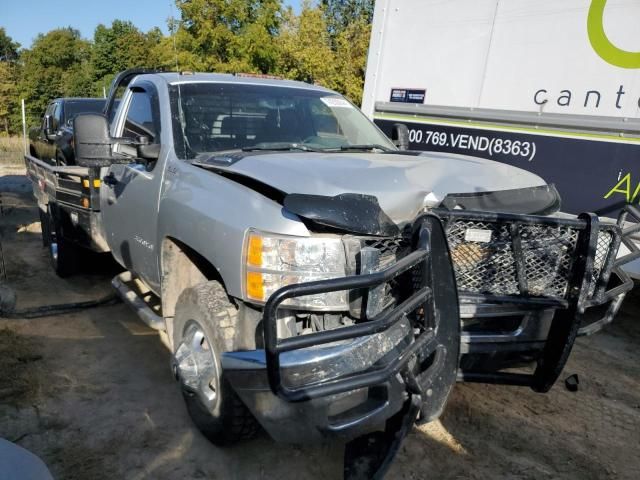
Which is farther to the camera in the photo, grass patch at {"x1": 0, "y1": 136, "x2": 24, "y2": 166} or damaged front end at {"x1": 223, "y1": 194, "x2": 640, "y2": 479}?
grass patch at {"x1": 0, "y1": 136, "x2": 24, "y2": 166}

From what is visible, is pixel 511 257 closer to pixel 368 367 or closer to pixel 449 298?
pixel 449 298

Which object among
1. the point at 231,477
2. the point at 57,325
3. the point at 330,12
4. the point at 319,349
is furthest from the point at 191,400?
the point at 330,12

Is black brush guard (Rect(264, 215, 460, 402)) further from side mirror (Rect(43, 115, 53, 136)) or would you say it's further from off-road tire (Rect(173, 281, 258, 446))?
side mirror (Rect(43, 115, 53, 136))

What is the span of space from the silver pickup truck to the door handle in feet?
1.46

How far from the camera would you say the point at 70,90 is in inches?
1820

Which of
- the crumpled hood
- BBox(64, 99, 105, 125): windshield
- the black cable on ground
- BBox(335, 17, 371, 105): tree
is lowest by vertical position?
the black cable on ground

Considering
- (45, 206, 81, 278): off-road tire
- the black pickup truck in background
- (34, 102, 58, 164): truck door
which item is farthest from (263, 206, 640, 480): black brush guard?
(34, 102, 58, 164): truck door

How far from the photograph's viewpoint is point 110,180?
13.5 ft

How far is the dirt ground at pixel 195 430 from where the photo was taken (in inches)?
111

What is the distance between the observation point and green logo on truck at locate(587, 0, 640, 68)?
417cm

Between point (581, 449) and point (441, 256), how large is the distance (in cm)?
170

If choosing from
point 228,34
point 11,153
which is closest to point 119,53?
point 228,34

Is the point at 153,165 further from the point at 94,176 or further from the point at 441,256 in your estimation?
the point at 441,256

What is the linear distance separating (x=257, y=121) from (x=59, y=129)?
23.9 ft
